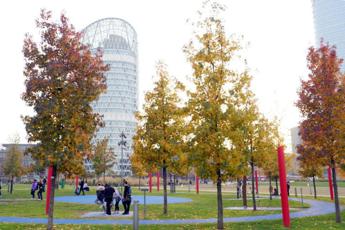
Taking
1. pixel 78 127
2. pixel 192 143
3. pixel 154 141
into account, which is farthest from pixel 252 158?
pixel 78 127

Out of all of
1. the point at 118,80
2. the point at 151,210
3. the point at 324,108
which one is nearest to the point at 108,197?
the point at 151,210

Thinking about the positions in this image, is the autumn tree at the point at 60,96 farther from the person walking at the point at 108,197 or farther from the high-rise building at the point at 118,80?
the high-rise building at the point at 118,80

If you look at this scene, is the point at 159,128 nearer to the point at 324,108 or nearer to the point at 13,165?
A: the point at 324,108

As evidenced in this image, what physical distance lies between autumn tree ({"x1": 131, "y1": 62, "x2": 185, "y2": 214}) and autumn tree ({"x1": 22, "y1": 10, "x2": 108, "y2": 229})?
6.64 metres

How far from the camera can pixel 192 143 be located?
13938 mm

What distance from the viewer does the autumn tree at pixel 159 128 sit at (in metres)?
20.1

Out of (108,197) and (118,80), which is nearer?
(108,197)

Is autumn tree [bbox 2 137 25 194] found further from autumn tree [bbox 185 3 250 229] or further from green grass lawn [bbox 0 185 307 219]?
autumn tree [bbox 185 3 250 229]

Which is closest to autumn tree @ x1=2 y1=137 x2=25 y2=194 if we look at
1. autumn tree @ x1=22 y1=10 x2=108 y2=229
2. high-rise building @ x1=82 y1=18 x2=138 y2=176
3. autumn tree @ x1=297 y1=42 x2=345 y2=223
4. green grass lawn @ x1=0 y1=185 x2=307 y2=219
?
green grass lawn @ x1=0 y1=185 x2=307 y2=219

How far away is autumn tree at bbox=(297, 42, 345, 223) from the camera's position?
615 inches

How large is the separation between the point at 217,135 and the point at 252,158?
1063cm

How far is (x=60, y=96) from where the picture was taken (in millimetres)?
13359

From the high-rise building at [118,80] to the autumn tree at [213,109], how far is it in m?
149

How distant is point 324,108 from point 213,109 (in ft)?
20.1
